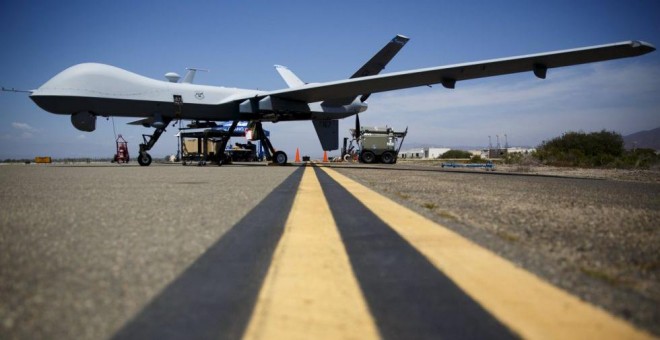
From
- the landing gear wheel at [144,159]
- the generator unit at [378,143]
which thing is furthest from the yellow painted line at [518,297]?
the generator unit at [378,143]

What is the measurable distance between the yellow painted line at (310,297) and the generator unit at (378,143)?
80.3ft

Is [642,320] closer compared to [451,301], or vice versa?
[642,320]

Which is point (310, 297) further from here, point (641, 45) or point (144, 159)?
point (144, 159)

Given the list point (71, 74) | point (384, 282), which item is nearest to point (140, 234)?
point (384, 282)

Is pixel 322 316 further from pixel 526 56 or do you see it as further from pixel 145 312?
pixel 526 56

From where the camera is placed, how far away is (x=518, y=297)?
1422mm

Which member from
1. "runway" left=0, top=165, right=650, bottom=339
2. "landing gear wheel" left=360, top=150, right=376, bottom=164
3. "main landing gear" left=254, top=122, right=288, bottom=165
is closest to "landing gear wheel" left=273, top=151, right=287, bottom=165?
"main landing gear" left=254, top=122, right=288, bottom=165

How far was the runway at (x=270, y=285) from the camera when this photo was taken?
46.1 inches

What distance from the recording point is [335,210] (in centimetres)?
370

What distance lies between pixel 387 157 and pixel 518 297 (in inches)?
1018

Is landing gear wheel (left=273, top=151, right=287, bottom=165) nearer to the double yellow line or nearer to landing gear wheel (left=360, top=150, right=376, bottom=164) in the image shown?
landing gear wheel (left=360, top=150, right=376, bottom=164)

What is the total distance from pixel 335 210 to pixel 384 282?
212cm

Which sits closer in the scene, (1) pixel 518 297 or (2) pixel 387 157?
(1) pixel 518 297

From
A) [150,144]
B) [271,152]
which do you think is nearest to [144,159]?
[150,144]
